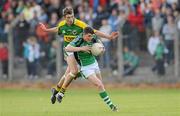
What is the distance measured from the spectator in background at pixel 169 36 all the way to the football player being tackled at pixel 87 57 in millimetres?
11005

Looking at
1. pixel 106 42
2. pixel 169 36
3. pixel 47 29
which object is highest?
pixel 47 29

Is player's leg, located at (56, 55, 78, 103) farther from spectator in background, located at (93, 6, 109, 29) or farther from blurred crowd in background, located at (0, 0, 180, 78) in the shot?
spectator in background, located at (93, 6, 109, 29)

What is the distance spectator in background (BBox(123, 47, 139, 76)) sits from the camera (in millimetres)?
28891

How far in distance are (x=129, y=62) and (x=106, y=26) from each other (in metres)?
1.89

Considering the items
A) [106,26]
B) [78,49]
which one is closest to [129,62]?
[106,26]

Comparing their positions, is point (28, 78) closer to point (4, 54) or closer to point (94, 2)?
point (4, 54)

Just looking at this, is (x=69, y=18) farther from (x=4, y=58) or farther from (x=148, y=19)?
(x=4, y=58)

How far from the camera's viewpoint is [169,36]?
93.8 ft

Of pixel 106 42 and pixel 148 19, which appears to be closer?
pixel 148 19

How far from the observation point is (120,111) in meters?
17.1

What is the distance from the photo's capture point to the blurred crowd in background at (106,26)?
28.3 m

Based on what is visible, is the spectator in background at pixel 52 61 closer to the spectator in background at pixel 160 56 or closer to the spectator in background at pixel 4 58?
the spectator in background at pixel 4 58

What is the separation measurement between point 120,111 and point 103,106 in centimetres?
231

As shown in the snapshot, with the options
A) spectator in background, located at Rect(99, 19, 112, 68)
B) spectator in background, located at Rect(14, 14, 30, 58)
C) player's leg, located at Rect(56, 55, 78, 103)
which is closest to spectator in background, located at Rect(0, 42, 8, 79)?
spectator in background, located at Rect(14, 14, 30, 58)
